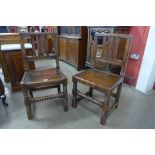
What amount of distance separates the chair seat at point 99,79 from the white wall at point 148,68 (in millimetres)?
756

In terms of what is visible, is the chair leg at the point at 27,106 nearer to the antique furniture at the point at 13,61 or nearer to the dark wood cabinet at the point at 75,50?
the antique furniture at the point at 13,61

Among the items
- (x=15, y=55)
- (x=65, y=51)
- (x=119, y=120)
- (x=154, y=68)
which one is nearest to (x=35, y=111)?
(x=15, y=55)

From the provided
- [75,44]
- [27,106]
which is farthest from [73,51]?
[27,106]

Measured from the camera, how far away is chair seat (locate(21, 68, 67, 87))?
1.39 metres

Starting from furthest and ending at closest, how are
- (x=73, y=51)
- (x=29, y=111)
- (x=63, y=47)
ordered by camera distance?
(x=63, y=47) < (x=73, y=51) < (x=29, y=111)

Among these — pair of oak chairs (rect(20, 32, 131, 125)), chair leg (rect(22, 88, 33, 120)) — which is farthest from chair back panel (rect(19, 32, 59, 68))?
chair leg (rect(22, 88, 33, 120))

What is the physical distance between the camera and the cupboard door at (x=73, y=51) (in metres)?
3.05

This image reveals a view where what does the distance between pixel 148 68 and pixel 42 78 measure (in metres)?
1.59

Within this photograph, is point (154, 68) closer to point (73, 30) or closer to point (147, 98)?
point (147, 98)

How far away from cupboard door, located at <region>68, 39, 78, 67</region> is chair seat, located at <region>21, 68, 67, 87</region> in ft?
4.82

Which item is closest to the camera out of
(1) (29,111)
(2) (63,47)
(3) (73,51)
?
(1) (29,111)

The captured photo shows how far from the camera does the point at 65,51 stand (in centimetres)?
359

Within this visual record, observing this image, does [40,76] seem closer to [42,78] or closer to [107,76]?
[42,78]

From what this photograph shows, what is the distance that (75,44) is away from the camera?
3.03 m
